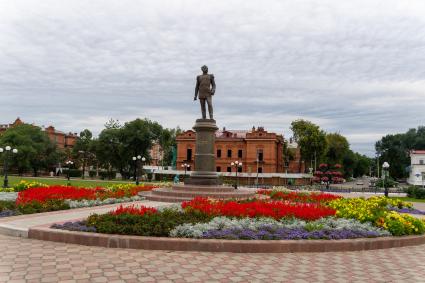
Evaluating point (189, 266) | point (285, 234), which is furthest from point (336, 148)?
point (189, 266)

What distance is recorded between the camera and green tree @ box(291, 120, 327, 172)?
64250 millimetres

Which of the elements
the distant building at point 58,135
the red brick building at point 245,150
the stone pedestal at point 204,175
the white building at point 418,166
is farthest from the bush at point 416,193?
the distant building at point 58,135

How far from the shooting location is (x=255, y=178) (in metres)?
61.8

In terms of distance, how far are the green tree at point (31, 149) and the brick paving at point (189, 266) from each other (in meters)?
65.0

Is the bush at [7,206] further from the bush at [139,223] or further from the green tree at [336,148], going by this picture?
the green tree at [336,148]

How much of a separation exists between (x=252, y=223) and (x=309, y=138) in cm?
5712

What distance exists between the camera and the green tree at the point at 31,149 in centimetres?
6719

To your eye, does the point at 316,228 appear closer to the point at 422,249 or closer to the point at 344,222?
the point at 344,222

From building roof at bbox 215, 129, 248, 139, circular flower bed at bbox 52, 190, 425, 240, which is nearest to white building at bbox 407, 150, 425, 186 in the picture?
building roof at bbox 215, 129, 248, 139

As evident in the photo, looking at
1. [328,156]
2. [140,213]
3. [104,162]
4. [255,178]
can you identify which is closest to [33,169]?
[104,162]

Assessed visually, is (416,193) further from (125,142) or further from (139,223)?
(125,142)

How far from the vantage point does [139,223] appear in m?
8.80

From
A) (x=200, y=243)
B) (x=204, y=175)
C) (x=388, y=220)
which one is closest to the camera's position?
(x=200, y=243)

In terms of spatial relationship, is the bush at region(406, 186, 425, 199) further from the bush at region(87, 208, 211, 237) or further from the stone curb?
the bush at region(87, 208, 211, 237)
